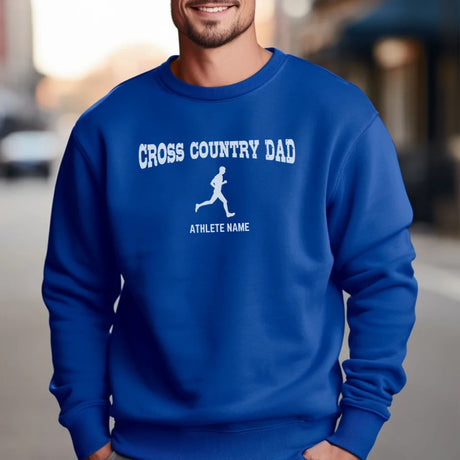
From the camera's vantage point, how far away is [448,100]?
17.3 meters

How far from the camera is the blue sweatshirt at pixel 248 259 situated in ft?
6.56


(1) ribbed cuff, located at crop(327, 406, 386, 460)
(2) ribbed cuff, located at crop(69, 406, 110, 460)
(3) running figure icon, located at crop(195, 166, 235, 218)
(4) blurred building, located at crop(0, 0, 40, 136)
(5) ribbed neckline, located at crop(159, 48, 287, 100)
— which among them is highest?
(5) ribbed neckline, located at crop(159, 48, 287, 100)

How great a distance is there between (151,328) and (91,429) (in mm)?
320

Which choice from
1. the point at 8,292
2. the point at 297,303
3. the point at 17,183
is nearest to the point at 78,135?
the point at 297,303

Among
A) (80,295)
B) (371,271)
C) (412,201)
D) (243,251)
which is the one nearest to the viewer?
(243,251)

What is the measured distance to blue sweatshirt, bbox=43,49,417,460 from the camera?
1999 millimetres

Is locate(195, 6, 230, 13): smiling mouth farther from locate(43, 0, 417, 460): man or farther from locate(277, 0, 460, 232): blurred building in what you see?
locate(277, 0, 460, 232): blurred building

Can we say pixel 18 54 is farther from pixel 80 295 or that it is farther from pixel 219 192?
pixel 219 192

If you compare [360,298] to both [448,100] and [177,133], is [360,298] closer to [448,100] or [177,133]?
[177,133]

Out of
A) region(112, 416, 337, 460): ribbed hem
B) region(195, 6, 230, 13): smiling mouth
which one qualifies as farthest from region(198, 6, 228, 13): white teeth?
region(112, 416, 337, 460): ribbed hem

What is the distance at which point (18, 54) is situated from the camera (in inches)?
3669

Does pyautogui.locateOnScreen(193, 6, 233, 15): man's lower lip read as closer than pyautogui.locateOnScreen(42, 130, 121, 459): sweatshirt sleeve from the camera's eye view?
Yes

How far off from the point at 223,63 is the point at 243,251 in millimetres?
414

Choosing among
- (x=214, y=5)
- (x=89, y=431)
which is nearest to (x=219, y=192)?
(x=214, y=5)
